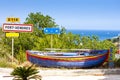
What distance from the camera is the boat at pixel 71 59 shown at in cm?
1728

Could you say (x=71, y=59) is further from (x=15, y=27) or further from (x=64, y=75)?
(x=15, y=27)

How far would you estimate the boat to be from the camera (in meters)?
17.3

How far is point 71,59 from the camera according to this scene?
56.7ft

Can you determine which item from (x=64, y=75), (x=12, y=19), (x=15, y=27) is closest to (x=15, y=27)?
(x=15, y=27)

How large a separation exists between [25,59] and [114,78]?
586 centimetres

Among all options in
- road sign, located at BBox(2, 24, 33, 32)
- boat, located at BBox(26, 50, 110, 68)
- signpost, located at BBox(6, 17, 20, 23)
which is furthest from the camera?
road sign, located at BBox(2, 24, 33, 32)

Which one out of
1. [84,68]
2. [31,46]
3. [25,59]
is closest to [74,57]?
[84,68]

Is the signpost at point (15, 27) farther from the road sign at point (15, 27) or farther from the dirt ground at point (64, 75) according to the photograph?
the dirt ground at point (64, 75)

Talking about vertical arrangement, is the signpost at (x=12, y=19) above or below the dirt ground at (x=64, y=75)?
above

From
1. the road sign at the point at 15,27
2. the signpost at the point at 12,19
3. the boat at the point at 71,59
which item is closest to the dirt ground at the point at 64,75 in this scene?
the boat at the point at 71,59

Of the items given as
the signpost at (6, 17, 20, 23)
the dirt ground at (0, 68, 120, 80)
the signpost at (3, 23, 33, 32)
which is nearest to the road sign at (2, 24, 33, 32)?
the signpost at (3, 23, 33, 32)

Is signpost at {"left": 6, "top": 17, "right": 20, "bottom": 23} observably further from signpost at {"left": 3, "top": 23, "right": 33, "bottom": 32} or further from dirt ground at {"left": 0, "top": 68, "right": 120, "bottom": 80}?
dirt ground at {"left": 0, "top": 68, "right": 120, "bottom": 80}

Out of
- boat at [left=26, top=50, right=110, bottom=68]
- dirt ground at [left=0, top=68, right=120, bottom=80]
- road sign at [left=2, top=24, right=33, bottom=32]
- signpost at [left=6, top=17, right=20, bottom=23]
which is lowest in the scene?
dirt ground at [left=0, top=68, right=120, bottom=80]

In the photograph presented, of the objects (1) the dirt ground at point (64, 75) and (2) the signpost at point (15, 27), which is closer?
(1) the dirt ground at point (64, 75)
